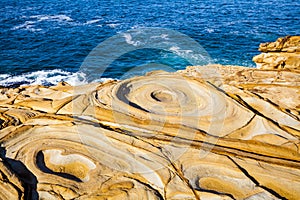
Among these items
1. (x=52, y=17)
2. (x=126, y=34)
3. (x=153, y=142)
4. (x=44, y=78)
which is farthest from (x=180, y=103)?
(x=52, y=17)

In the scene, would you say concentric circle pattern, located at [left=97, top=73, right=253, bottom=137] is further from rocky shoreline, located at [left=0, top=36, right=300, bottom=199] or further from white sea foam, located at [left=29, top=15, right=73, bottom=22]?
white sea foam, located at [left=29, top=15, right=73, bottom=22]

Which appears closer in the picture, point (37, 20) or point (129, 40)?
point (129, 40)

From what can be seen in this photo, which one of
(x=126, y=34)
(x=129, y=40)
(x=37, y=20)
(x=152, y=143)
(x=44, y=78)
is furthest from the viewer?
(x=37, y=20)

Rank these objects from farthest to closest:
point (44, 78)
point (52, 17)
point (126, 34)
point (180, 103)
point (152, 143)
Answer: point (52, 17)
point (126, 34)
point (44, 78)
point (180, 103)
point (152, 143)

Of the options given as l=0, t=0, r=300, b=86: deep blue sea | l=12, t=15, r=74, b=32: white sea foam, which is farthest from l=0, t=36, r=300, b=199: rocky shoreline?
l=12, t=15, r=74, b=32: white sea foam

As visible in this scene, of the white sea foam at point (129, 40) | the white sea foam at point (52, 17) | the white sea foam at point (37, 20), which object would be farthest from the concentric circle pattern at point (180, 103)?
the white sea foam at point (52, 17)

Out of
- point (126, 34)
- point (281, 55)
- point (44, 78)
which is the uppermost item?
point (281, 55)

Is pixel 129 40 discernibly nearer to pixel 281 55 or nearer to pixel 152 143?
pixel 281 55
